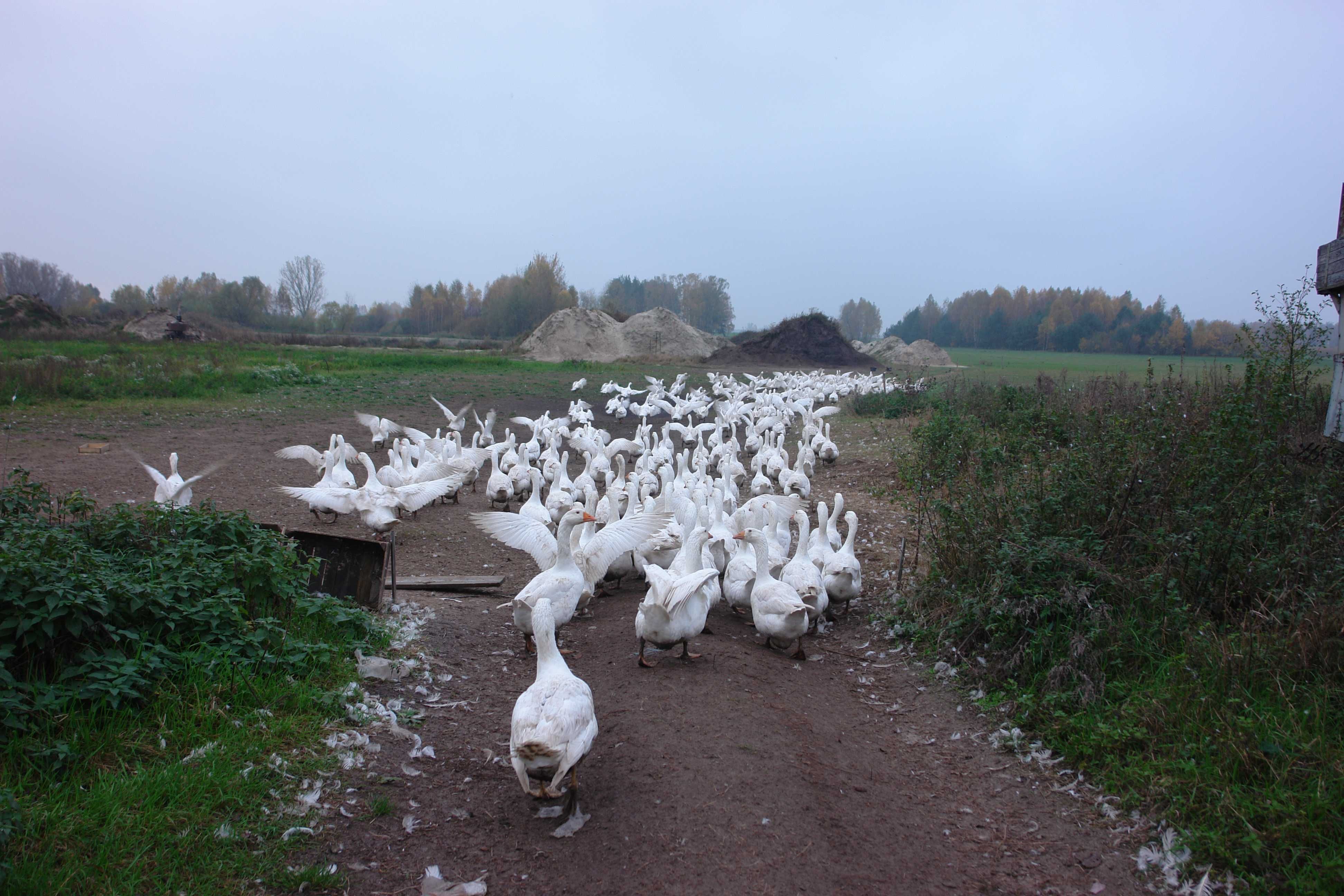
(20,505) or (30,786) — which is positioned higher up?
(20,505)

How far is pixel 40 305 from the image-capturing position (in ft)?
109

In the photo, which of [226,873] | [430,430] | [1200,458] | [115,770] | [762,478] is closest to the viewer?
[226,873]

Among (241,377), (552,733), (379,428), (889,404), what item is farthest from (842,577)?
(241,377)

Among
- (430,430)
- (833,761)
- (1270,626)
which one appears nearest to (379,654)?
(833,761)

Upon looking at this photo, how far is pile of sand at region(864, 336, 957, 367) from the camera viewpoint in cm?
4559

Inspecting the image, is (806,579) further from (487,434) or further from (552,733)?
(487,434)

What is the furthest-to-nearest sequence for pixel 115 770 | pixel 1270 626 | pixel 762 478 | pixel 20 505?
pixel 762 478, pixel 20 505, pixel 1270 626, pixel 115 770

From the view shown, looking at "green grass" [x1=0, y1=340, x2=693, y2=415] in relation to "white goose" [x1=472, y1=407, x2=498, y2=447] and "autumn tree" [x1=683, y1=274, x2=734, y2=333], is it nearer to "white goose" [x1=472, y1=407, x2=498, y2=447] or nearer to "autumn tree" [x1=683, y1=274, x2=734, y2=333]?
"white goose" [x1=472, y1=407, x2=498, y2=447]

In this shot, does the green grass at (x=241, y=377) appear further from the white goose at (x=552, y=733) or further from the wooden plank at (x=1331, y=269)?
the wooden plank at (x=1331, y=269)

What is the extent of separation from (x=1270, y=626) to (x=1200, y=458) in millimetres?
1542

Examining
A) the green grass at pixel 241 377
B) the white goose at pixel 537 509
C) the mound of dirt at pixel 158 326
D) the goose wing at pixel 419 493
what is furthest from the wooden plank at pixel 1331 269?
the mound of dirt at pixel 158 326

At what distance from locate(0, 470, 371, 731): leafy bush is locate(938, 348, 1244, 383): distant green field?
6778 millimetres

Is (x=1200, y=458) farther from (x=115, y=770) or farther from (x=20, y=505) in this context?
(x=20, y=505)

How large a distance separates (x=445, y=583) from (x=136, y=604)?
3254 mm
